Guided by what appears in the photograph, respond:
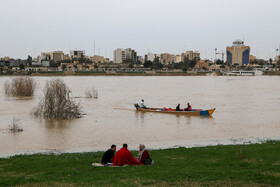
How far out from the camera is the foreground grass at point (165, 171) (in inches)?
325

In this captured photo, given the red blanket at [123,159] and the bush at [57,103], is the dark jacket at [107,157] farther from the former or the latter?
the bush at [57,103]

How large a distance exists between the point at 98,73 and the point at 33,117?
5419 inches

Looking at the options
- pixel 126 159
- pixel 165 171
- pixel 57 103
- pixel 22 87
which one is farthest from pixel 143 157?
pixel 22 87

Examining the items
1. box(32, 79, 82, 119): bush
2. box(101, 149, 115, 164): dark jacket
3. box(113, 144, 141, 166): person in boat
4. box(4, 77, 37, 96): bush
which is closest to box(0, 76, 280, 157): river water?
box(32, 79, 82, 119): bush

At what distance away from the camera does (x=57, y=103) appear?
27734 millimetres

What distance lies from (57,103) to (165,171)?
19879mm

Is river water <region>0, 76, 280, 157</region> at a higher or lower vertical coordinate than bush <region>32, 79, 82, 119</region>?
lower

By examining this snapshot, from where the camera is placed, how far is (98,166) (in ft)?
35.8

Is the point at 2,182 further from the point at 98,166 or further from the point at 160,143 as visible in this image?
the point at 160,143

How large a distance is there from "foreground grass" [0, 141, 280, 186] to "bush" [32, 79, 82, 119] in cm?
1399

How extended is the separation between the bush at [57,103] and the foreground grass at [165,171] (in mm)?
13993

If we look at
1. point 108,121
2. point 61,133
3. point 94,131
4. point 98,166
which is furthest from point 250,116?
point 98,166

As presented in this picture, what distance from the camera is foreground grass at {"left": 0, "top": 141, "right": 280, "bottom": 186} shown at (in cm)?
825

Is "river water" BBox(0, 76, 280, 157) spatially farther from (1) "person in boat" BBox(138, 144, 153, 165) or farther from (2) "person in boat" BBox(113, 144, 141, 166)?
(2) "person in boat" BBox(113, 144, 141, 166)
